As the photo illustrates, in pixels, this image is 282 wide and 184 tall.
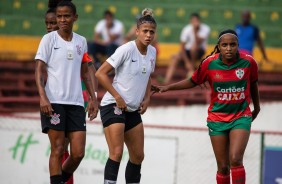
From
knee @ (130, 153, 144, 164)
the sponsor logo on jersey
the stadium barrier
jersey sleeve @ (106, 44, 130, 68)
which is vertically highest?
jersey sleeve @ (106, 44, 130, 68)

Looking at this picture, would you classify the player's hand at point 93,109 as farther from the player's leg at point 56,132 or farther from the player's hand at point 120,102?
the player's leg at point 56,132

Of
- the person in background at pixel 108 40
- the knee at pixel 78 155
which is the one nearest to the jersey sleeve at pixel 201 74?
the knee at pixel 78 155

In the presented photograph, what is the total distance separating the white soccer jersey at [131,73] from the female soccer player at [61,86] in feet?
1.47

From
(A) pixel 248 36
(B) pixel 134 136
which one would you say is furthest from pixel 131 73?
(A) pixel 248 36

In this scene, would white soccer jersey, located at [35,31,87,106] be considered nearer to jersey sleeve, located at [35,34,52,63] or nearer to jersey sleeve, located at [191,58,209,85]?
jersey sleeve, located at [35,34,52,63]

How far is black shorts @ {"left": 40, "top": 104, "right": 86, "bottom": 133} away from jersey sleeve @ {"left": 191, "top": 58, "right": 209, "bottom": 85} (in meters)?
1.39

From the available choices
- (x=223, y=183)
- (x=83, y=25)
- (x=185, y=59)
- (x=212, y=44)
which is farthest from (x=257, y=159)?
(x=83, y=25)

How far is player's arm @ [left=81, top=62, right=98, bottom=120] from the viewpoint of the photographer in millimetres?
9359

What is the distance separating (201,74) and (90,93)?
129cm

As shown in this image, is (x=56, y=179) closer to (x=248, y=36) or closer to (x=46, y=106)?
(x=46, y=106)

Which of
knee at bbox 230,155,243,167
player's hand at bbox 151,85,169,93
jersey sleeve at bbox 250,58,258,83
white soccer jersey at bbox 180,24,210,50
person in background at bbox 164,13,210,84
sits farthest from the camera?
white soccer jersey at bbox 180,24,210,50

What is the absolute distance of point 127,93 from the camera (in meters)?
9.28

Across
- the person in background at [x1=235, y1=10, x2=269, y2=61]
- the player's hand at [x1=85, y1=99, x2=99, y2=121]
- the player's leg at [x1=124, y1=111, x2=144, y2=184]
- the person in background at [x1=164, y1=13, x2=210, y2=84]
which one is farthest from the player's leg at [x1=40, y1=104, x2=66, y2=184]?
the person in background at [x1=164, y1=13, x2=210, y2=84]

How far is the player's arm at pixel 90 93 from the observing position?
9.36 m
